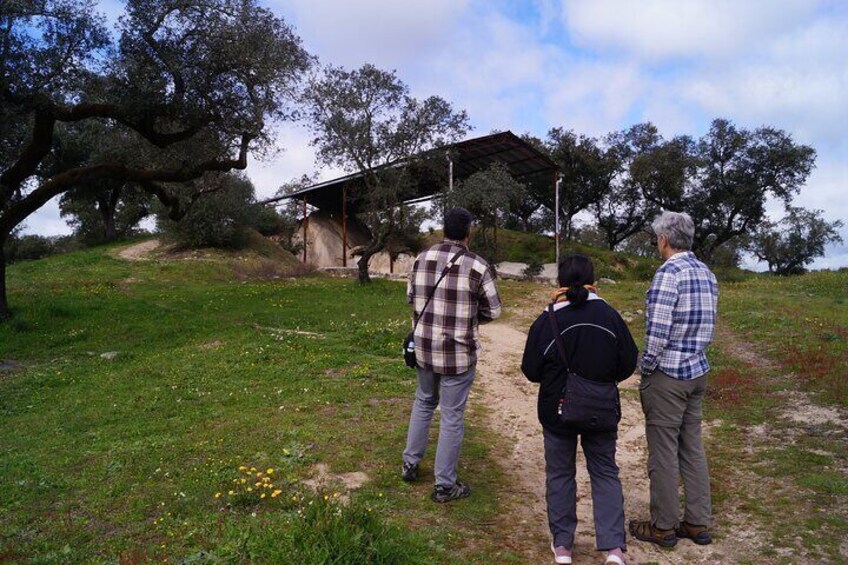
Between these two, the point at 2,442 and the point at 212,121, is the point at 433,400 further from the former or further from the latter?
the point at 212,121

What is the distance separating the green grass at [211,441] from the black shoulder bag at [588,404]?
112 cm

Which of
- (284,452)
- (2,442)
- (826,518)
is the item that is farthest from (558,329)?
(2,442)

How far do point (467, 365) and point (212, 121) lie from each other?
44.0 ft

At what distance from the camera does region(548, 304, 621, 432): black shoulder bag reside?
13.6 ft

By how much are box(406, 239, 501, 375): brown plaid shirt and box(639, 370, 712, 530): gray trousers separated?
1.34 m

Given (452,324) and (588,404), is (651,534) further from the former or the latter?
(452,324)

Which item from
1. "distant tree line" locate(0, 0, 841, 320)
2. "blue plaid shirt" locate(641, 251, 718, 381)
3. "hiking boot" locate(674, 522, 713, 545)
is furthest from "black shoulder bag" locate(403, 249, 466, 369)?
"distant tree line" locate(0, 0, 841, 320)

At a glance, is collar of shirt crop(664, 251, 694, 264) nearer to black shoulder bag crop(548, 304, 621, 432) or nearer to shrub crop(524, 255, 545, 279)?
black shoulder bag crop(548, 304, 621, 432)

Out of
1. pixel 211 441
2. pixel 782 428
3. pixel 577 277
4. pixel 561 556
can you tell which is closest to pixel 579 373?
pixel 577 277

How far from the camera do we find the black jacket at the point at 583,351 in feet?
13.8

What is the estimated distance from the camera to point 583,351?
4199 mm

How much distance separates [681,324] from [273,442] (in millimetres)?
4211

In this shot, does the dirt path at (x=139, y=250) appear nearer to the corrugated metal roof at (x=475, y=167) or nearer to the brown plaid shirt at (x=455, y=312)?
the corrugated metal roof at (x=475, y=167)

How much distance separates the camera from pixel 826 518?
4.89 metres
